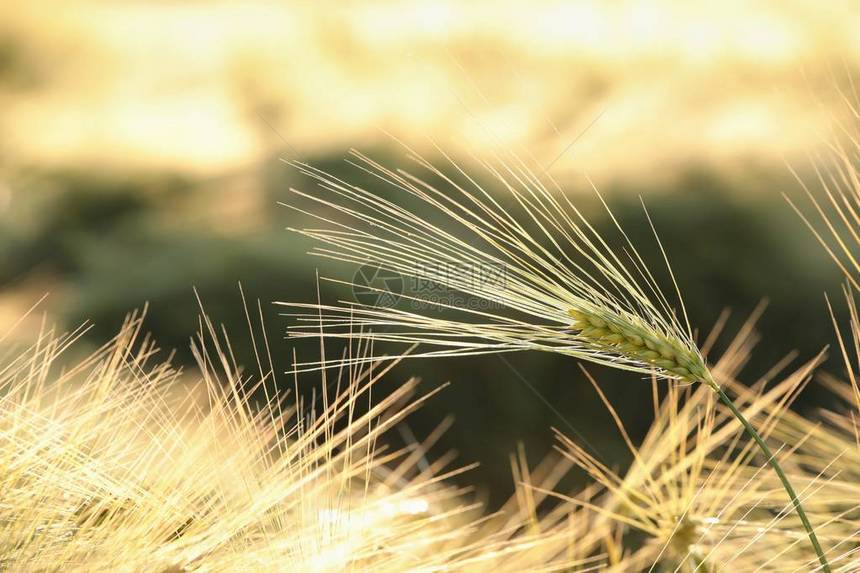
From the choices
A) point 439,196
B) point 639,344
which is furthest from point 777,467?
point 439,196

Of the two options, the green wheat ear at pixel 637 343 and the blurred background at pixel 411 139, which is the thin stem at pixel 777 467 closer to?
the green wheat ear at pixel 637 343

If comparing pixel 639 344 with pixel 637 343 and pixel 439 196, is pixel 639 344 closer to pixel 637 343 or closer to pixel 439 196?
pixel 637 343

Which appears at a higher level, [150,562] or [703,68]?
[703,68]

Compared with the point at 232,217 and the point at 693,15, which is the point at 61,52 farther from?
the point at 693,15

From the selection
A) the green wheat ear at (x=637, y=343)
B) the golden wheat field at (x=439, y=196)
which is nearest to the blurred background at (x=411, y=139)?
the golden wheat field at (x=439, y=196)

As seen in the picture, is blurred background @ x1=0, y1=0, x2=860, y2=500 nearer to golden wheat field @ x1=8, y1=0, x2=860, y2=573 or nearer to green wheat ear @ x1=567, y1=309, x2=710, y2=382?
golden wheat field @ x1=8, y1=0, x2=860, y2=573

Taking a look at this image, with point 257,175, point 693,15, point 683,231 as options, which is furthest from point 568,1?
point 257,175
